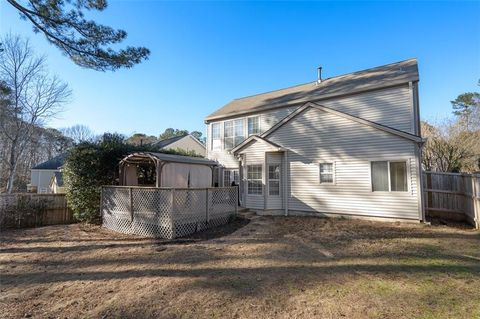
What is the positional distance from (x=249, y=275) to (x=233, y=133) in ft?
40.1

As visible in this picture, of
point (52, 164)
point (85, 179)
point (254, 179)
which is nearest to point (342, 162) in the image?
point (254, 179)

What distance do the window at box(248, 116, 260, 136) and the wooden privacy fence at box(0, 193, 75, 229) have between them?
10.5 m

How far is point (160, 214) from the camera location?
27.1ft

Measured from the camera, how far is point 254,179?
41.2 feet

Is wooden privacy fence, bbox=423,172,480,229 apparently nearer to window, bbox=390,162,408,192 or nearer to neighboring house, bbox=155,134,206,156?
window, bbox=390,162,408,192

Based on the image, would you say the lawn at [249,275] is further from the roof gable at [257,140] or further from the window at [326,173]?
the roof gable at [257,140]

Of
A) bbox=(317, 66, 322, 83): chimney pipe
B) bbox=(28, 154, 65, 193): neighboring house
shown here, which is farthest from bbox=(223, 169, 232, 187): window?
bbox=(28, 154, 65, 193): neighboring house

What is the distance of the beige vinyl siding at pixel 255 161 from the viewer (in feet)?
39.9

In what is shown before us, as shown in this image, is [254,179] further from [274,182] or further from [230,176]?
[230,176]

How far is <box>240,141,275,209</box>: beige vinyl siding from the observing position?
12148 millimetres

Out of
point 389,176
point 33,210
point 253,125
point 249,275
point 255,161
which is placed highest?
point 253,125

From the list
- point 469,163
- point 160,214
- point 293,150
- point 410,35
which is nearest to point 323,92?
point 293,150

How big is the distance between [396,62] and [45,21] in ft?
54.1

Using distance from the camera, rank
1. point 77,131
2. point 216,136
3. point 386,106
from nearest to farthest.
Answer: point 386,106, point 216,136, point 77,131
